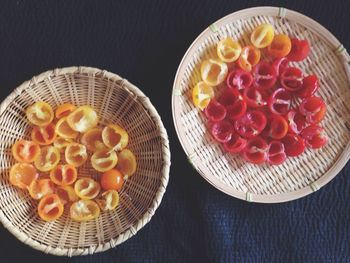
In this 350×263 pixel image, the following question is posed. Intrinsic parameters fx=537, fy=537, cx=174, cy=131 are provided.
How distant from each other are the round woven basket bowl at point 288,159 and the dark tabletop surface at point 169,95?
1.7 inches

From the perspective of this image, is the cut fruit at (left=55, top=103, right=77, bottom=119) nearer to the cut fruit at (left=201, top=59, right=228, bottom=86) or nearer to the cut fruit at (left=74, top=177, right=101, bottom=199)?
the cut fruit at (left=74, top=177, right=101, bottom=199)

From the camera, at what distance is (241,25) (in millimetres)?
1010

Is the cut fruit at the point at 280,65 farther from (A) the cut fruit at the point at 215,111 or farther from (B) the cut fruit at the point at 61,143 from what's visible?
(B) the cut fruit at the point at 61,143

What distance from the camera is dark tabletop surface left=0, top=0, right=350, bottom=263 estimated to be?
1030 millimetres

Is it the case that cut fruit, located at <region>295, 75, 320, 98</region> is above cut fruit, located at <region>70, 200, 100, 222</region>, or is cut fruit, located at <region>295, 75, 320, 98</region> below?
above

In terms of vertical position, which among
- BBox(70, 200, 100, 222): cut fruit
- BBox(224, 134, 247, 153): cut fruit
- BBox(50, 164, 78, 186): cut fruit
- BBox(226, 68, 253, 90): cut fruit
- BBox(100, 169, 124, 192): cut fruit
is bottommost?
BBox(70, 200, 100, 222): cut fruit

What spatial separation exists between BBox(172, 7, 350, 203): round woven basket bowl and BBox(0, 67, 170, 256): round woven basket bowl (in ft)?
0.23

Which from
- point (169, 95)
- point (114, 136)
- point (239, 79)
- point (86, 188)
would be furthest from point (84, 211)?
point (239, 79)

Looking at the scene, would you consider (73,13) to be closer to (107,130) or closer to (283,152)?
(107,130)

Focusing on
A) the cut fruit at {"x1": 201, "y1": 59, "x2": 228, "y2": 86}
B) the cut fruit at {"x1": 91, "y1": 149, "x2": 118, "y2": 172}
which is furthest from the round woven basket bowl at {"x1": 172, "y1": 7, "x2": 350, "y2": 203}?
the cut fruit at {"x1": 91, "y1": 149, "x2": 118, "y2": 172}

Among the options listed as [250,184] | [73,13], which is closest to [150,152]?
[250,184]

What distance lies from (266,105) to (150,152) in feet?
0.77

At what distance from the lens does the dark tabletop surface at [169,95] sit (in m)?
1.03

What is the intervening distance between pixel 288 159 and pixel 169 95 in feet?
0.85
